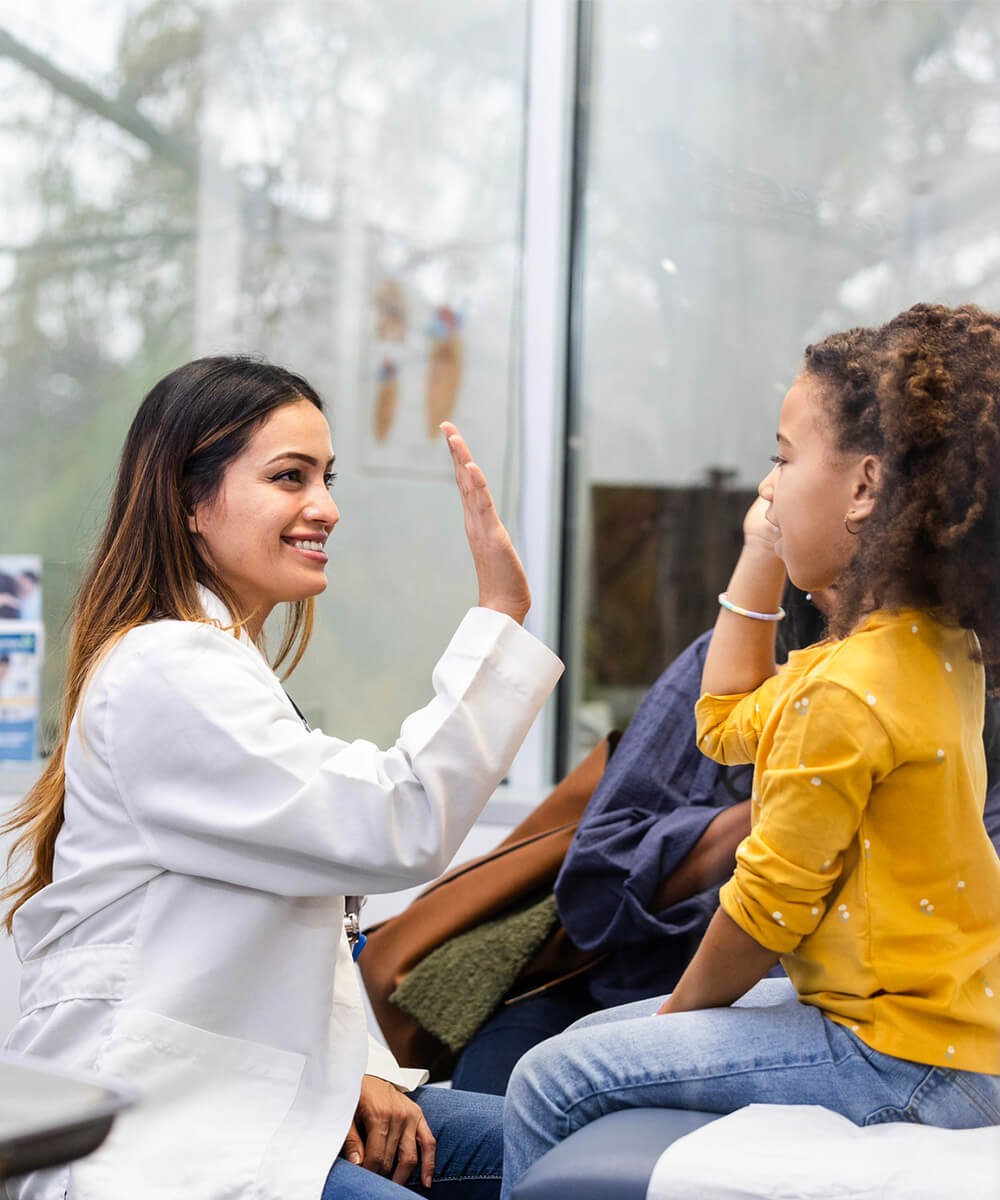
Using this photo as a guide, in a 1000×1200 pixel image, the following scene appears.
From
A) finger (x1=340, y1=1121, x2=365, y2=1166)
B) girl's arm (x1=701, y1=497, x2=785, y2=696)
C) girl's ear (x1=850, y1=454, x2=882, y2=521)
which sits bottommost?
finger (x1=340, y1=1121, x2=365, y2=1166)

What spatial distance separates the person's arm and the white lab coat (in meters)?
0.51

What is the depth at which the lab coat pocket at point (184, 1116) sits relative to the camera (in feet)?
3.41

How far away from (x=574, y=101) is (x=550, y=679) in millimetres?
2070

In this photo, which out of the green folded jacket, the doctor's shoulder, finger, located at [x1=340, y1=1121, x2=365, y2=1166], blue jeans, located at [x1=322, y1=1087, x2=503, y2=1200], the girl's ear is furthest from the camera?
the green folded jacket

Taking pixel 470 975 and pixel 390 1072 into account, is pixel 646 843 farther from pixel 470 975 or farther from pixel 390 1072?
pixel 390 1072

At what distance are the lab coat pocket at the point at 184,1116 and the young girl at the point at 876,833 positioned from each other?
0.24 metres

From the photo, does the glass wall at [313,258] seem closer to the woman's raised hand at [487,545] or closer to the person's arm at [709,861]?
the person's arm at [709,861]

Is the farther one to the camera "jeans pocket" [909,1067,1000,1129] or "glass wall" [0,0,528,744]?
"glass wall" [0,0,528,744]

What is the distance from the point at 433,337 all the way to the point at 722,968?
2.10 metres

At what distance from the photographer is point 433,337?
2.87 m

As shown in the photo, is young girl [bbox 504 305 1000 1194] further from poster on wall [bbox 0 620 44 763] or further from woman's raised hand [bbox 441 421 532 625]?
poster on wall [bbox 0 620 44 763]

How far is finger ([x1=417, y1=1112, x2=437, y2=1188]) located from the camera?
4.37 ft

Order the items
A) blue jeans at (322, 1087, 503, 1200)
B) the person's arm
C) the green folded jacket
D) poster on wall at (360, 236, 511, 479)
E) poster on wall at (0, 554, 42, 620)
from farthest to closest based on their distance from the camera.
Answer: poster on wall at (360, 236, 511, 479) → poster on wall at (0, 554, 42, 620) → the green folded jacket → the person's arm → blue jeans at (322, 1087, 503, 1200)

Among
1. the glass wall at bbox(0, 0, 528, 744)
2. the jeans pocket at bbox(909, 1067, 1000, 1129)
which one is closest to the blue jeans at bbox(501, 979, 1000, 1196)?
the jeans pocket at bbox(909, 1067, 1000, 1129)
